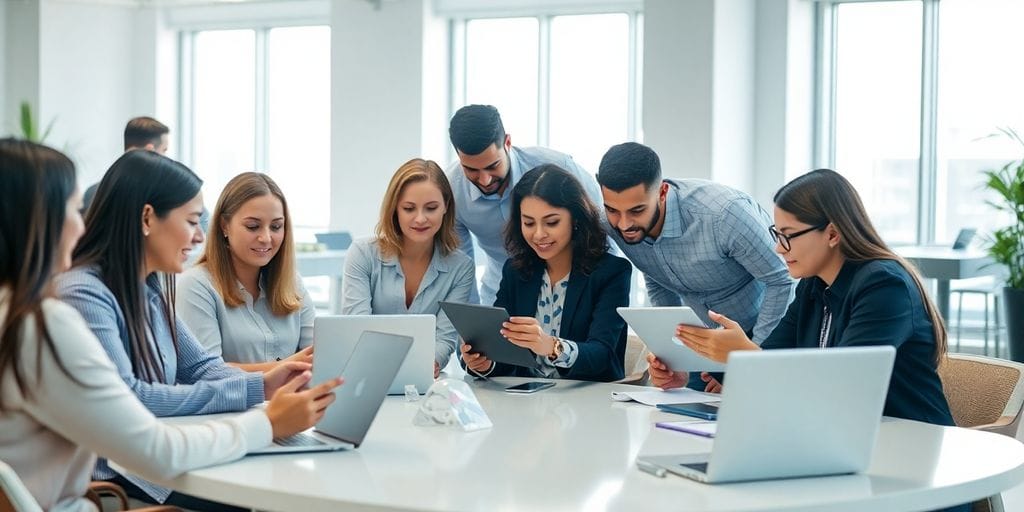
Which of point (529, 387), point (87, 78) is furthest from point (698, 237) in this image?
point (87, 78)

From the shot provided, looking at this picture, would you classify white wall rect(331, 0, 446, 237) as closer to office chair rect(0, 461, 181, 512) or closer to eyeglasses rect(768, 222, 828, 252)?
eyeglasses rect(768, 222, 828, 252)

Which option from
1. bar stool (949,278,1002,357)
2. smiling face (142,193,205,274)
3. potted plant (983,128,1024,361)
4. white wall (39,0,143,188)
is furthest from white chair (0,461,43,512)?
white wall (39,0,143,188)

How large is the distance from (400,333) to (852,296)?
1.10 metres

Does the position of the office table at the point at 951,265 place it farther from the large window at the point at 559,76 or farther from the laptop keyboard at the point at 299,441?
the laptop keyboard at the point at 299,441

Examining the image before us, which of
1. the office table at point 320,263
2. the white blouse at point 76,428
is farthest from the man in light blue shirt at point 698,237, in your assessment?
the office table at point 320,263

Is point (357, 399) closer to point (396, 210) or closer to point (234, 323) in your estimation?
point (234, 323)

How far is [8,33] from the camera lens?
1132 cm

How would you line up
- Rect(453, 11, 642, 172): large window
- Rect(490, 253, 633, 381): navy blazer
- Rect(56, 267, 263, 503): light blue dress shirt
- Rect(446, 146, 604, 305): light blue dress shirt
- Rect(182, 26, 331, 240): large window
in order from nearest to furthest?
Rect(56, 267, 263, 503): light blue dress shirt
Rect(490, 253, 633, 381): navy blazer
Rect(446, 146, 604, 305): light blue dress shirt
Rect(453, 11, 642, 172): large window
Rect(182, 26, 331, 240): large window

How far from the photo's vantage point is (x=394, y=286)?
12.2ft

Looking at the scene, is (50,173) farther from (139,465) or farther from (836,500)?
(836,500)

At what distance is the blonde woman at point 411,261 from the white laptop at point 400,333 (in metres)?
0.59

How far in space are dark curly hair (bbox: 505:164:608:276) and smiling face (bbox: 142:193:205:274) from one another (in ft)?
4.04

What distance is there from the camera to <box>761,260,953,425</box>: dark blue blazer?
2.70m

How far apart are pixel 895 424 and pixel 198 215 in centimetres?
165
